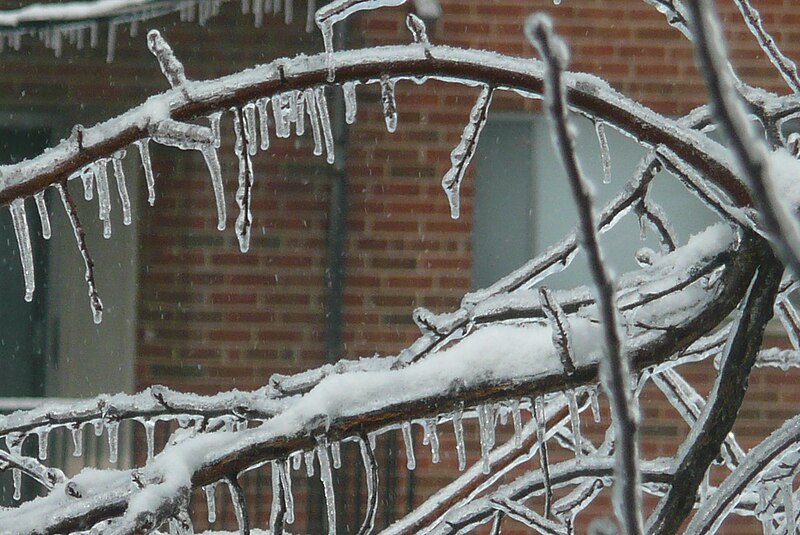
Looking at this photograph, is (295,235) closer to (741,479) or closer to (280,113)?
(280,113)

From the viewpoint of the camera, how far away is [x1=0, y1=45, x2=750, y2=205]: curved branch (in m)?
1.09

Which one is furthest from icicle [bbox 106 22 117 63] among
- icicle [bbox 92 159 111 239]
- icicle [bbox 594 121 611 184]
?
icicle [bbox 594 121 611 184]

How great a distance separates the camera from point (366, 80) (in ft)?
3.83

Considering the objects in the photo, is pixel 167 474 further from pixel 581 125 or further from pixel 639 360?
pixel 581 125

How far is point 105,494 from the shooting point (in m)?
1.05

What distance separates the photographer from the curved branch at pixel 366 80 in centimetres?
109

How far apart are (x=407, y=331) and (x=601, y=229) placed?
3996mm

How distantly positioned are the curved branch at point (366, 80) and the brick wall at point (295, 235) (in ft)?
13.9

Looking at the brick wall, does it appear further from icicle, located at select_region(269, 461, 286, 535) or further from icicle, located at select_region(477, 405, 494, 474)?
icicle, located at select_region(269, 461, 286, 535)

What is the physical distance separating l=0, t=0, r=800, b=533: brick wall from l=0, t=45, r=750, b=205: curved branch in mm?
4244

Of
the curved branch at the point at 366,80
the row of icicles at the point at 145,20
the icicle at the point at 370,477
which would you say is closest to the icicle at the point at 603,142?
the curved branch at the point at 366,80

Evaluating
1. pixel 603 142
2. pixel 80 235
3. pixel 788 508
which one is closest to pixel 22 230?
pixel 80 235

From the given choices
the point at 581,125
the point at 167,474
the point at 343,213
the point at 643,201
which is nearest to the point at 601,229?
the point at 643,201

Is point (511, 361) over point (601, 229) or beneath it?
beneath
